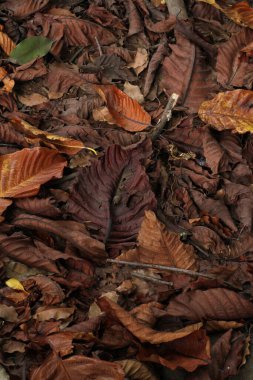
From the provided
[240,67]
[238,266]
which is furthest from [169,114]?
[238,266]

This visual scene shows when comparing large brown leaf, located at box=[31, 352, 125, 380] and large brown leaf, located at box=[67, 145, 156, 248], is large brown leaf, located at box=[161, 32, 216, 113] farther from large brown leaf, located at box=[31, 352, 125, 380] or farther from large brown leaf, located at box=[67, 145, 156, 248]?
large brown leaf, located at box=[31, 352, 125, 380]

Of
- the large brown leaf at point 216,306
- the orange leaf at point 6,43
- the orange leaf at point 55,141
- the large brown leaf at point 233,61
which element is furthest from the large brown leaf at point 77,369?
the orange leaf at point 6,43

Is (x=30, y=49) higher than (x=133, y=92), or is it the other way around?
(x=30, y=49)

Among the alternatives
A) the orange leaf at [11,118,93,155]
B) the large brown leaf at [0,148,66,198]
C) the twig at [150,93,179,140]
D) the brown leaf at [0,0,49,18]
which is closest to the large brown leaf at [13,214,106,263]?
the large brown leaf at [0,148,66,198]

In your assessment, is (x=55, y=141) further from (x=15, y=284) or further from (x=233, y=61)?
(x=233, y=61)

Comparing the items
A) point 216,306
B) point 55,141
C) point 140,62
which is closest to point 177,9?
point 140,62

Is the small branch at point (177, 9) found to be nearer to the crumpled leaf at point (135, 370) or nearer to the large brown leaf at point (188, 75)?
the large brown leaf at point (188, 75)
